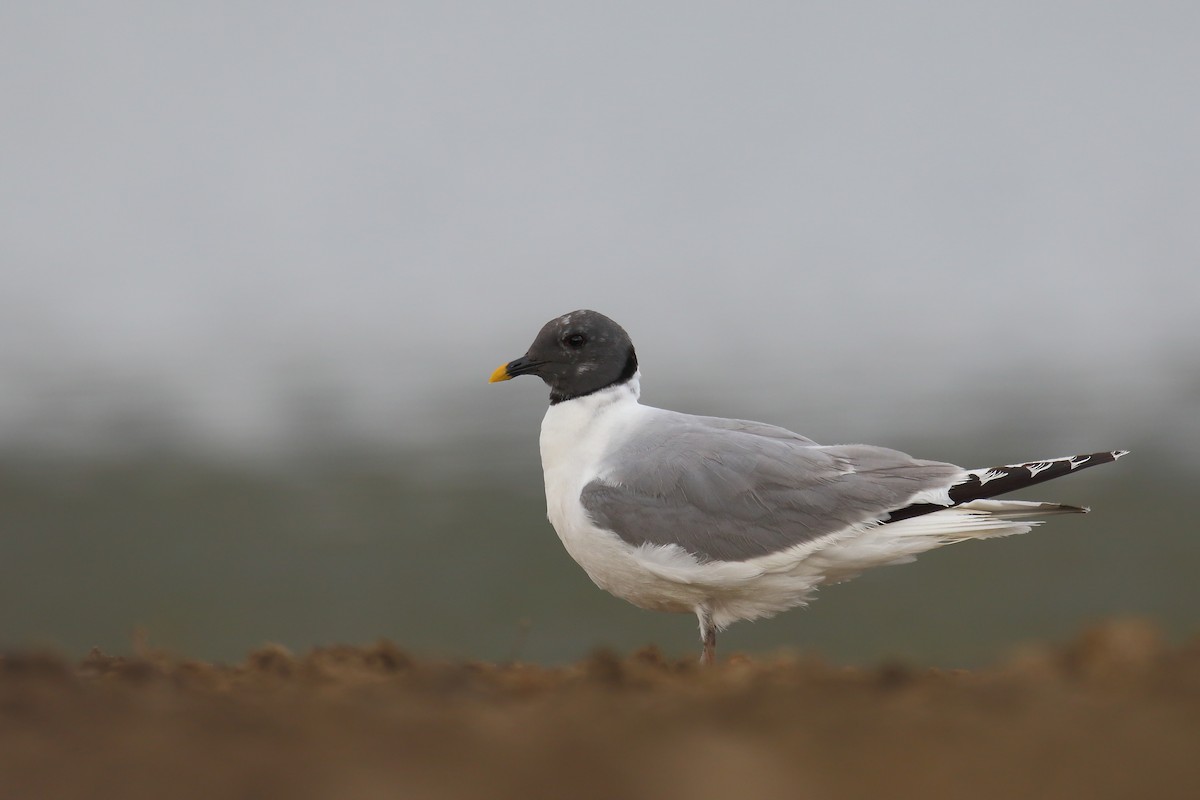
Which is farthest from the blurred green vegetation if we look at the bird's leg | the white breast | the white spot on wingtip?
the white spot on wingtip

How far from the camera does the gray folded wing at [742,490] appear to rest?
7.31 meters

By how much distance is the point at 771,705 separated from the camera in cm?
434

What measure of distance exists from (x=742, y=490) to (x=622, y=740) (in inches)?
134

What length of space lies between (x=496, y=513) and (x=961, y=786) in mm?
14682

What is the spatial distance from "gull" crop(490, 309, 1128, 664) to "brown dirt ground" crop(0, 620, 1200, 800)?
88.9 inches

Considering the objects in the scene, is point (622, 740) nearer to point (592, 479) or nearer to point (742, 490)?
point (742, 490)

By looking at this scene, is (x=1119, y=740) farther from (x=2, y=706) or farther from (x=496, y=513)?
(x=496, y=513)

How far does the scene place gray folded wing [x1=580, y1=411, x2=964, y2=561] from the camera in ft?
24.0

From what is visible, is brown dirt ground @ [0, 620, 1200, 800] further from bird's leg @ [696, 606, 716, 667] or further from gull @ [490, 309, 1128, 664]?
bird's leg @ [696, 606, 716, 667]

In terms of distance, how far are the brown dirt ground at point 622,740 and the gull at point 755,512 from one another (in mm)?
2258

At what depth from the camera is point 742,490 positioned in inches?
291

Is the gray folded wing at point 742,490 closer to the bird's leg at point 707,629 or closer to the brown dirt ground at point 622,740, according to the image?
the bird's leg at point 707,629

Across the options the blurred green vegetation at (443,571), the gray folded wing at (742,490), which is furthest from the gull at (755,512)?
the blurred green vegetation at (443,571)

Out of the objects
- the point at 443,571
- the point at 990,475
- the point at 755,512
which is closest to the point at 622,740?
the point at 755,512
